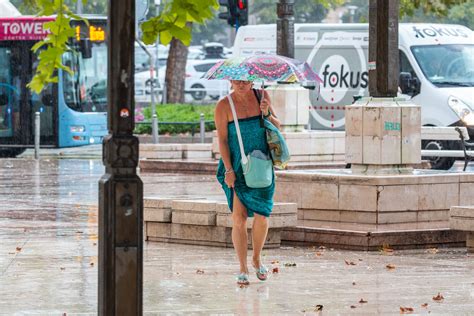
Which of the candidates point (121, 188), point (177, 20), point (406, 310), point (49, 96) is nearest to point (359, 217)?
point (406, 310)

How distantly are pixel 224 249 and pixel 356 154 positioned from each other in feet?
7.54

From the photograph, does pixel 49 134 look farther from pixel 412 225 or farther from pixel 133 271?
pixel 133 271

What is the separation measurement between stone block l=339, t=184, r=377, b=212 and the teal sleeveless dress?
276 cm

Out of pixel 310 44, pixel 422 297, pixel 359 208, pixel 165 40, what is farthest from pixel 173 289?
pixel 310 44

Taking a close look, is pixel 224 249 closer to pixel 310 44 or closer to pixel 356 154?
pixel 356 154

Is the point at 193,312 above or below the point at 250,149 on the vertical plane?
below

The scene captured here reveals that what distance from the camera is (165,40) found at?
8.78 meters

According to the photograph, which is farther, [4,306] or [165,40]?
[4,306]

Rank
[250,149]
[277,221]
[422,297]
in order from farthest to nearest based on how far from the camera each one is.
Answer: [277,221] → [250,149] → [422,297]

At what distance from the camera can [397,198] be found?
1396 cm

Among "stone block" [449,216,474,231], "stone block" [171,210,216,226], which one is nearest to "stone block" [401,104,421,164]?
"stone block" [449,216,474,231]

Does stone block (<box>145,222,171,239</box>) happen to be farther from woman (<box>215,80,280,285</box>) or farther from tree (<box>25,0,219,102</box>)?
tree (<box>25,0,219,102</box>)

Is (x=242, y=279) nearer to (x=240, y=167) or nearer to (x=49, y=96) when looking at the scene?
(x=240, y=167)

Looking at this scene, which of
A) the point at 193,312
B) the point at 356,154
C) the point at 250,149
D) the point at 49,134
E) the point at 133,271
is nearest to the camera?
the point at 133,271
